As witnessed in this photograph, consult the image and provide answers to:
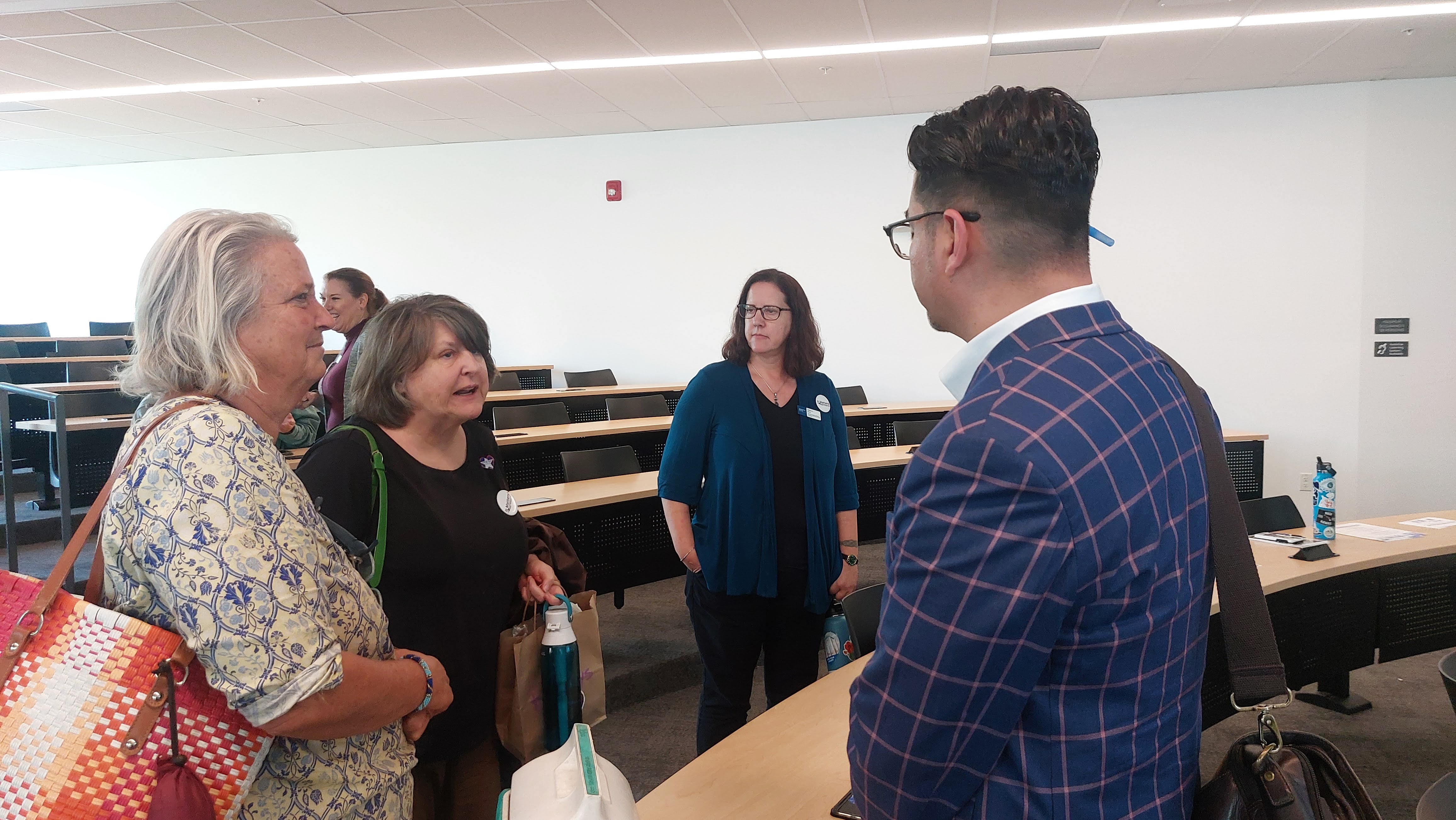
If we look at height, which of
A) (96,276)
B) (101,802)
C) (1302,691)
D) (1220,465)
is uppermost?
(96,276)

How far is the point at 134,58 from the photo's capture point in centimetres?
538

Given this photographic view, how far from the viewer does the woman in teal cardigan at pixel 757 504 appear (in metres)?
2.25

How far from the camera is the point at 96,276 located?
367 inches

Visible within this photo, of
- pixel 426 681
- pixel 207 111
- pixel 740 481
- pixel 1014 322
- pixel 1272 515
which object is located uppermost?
pixel 207 111

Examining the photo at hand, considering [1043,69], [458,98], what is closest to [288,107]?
[458,98]

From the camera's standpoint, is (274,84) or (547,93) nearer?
(274,84)

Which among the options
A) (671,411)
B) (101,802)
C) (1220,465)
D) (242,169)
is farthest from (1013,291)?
(242,169)

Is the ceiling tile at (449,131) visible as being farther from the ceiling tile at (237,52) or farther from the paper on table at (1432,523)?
the paper on table at (1432,523)

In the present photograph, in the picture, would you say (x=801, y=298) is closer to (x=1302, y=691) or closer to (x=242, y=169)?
(x=1302, y=691)

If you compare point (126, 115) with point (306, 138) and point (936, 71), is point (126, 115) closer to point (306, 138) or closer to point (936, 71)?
point (306, 138)

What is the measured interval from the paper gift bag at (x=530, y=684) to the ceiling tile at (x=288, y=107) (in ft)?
19.6

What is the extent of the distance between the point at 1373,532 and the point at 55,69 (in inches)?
304

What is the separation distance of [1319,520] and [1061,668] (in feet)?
9.12

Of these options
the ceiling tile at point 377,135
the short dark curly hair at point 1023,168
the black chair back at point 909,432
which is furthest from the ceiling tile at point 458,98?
the short dark curly hair at point 1023,168
